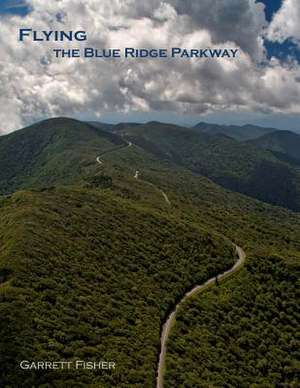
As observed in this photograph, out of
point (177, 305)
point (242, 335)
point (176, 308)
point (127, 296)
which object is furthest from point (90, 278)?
point (242, 335)

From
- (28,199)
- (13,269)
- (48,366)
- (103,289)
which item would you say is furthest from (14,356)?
(28,199)

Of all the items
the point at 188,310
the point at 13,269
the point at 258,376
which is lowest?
the point at 258,376

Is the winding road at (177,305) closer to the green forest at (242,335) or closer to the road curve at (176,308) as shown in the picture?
the road curve at (176,308)

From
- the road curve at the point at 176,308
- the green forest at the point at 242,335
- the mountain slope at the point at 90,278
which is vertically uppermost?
the mountain slope at the point at 90,278

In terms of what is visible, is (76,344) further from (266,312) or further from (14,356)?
(266,312)

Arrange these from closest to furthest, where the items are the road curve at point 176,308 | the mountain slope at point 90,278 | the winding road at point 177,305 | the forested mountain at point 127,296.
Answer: the mountain slope at point 90,278 < the forested mountain at point 127,296 < the road curve at point 176,308 < the winding road at point 177,305

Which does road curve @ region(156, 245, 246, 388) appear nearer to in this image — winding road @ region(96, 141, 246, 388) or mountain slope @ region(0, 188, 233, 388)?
winding road @ region(96, 141, 246, 388)

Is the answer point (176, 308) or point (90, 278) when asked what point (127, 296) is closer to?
point (90, 278)

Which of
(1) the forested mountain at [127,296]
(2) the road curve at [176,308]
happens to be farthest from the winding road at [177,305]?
(1) the forested mountain at [127,296]
